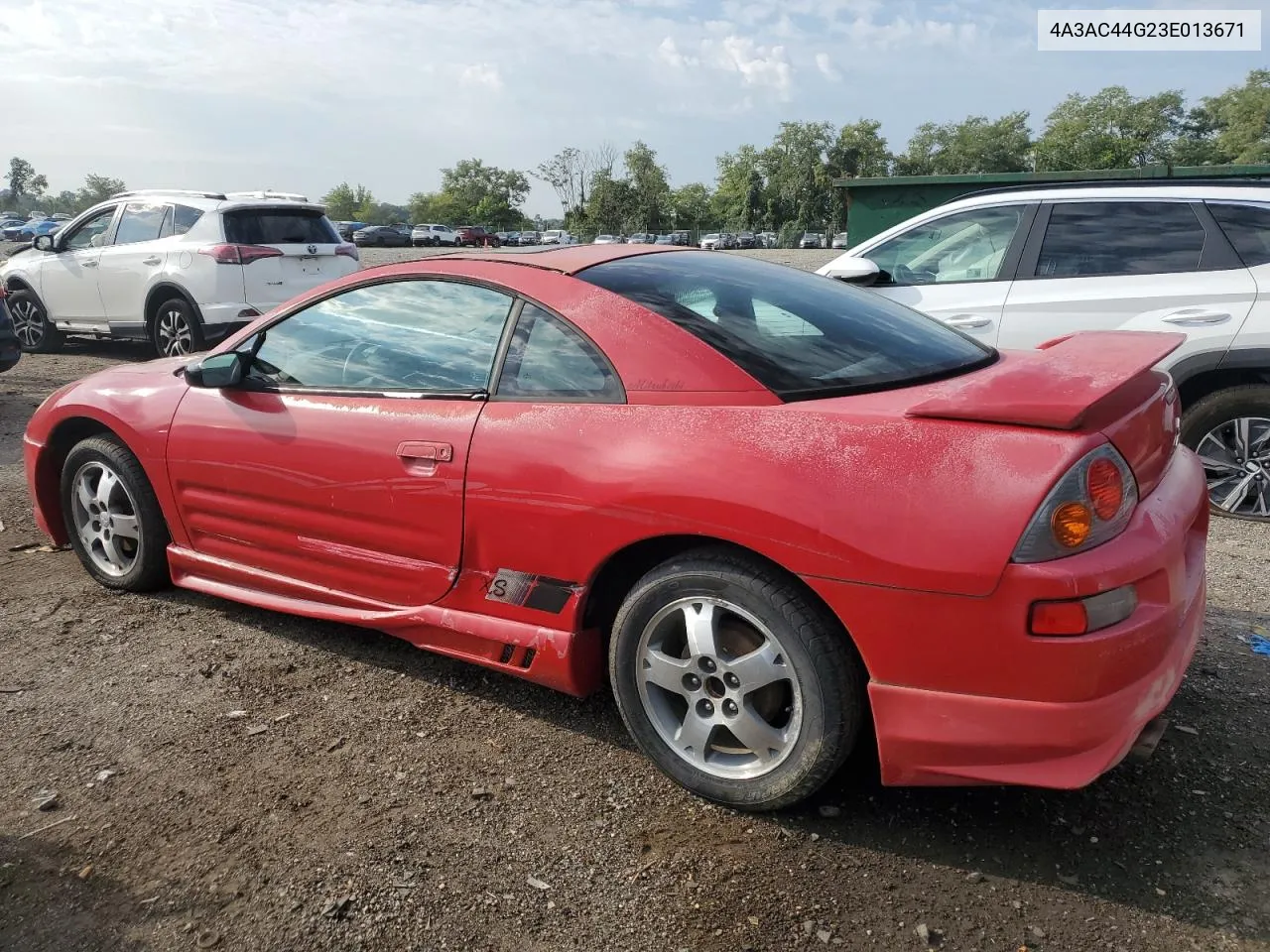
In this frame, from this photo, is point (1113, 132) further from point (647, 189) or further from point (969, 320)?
point (969, 320)

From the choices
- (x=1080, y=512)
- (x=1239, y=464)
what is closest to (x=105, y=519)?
(x=1080, y=512)

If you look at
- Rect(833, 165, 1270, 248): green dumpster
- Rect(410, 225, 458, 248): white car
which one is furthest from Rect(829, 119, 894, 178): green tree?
Rect(833, 165, 1270, 248): green dumpster

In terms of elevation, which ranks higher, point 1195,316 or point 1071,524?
point 1195,316

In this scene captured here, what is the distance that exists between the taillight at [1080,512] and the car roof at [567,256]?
1598 mm

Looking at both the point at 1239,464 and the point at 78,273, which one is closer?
the point at 1239,464

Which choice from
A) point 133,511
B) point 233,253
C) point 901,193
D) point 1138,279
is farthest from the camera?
point 901,193

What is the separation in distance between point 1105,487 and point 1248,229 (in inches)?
150

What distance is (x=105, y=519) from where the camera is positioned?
13.1ft

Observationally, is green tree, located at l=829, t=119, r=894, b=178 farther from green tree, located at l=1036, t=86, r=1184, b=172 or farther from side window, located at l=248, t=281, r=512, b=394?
side window, located at l=248, t=281, r=512, b=394

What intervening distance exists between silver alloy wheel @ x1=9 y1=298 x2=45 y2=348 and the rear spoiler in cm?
1158

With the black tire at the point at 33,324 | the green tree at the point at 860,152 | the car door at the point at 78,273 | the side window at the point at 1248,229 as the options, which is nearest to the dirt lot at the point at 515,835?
the side window at the point at 1248,229

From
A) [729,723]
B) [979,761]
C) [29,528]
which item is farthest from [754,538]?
[29,528]

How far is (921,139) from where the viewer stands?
9950 cm

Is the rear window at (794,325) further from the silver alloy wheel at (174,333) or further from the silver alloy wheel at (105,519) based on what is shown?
the silver alloy wheel at (174,333)
